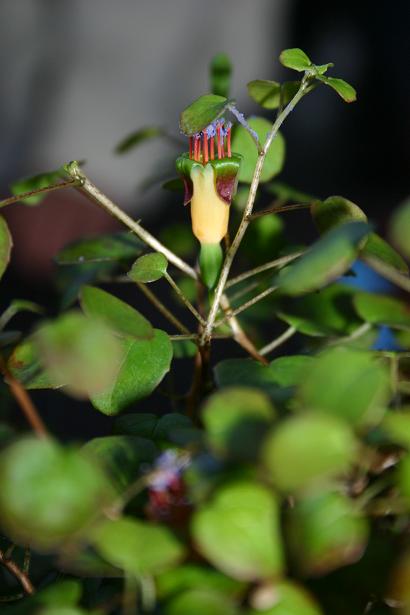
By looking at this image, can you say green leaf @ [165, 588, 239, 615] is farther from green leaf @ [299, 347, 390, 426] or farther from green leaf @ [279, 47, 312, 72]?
green leaf @ [279, 47, 312, 72]

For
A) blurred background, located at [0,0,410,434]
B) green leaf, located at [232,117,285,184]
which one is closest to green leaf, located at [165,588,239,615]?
green leaf, located at [232,117,285,184]

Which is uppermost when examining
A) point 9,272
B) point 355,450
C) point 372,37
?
point 355,450

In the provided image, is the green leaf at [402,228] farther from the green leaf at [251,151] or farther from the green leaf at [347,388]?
the green leaf at [251,151]

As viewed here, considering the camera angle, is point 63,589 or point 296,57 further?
point 296,57

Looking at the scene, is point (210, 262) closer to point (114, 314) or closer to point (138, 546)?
point (114, 314)

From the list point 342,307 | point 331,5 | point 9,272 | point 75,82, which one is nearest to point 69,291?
point 342,307

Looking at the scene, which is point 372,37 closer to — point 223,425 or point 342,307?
point 342,307

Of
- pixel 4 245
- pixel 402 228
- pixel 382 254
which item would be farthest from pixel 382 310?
pixel 4 245
